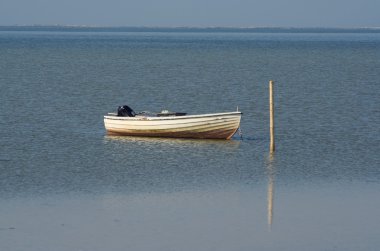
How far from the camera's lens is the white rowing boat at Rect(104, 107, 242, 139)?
37688mm

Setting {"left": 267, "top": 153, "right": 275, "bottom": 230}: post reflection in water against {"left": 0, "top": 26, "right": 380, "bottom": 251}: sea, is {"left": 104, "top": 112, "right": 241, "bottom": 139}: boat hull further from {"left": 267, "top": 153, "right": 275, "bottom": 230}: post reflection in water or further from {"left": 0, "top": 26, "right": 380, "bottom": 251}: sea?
{"left": 267, "top": 153, "right": 275, "bottom": 230}: post reflection in water

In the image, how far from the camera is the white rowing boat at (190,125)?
124ft

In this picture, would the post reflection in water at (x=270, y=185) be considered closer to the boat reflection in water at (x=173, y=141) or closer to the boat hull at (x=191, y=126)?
the boat reflection in water at (x=173, y=141)

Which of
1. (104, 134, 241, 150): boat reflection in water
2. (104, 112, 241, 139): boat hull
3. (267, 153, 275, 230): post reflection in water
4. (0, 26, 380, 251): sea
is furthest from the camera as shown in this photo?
(104, 112, 241, 139): boat hull

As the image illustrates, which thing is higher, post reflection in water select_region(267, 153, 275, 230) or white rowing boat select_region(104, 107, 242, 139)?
white rowing boat select_region(104, 107, 242, 139)

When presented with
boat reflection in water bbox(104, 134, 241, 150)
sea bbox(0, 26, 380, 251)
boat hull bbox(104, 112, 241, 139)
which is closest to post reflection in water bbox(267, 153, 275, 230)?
sea bbox(0, 26, 380, 251)

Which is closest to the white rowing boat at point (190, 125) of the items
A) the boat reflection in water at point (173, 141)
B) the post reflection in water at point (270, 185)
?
the boat reflection in water at point (173, 141)

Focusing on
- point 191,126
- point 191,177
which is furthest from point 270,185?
point 191,126

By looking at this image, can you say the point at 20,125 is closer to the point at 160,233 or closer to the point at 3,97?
the point at 3,97

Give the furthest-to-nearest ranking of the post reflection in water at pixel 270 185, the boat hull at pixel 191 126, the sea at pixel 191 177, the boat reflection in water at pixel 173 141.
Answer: the boat hull at pixel 191 126, the boat reflection in water at pixel 173 141, the post reflection in water at pixel 270 185, the sea at pixel 191 177

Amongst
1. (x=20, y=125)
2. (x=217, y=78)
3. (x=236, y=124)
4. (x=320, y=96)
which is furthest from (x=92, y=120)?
(x=217, y=78)

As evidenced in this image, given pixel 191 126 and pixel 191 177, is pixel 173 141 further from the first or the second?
pixel 191 177

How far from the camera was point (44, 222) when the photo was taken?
24.0 meters

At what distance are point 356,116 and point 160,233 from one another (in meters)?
24.8
